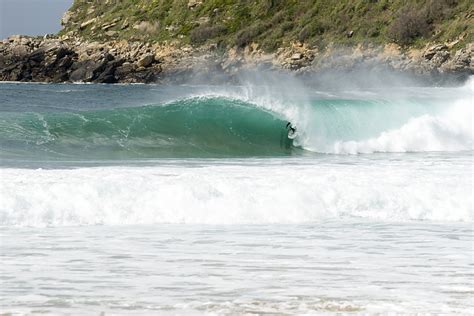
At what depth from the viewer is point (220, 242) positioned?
7719 millimetres

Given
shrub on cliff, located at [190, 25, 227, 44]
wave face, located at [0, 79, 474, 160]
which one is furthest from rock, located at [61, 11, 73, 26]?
wave face, located at [0, 79, 474, 160]

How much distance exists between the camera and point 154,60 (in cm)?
6619

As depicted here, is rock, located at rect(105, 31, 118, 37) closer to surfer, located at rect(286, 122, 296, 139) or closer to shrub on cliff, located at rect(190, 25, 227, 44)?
shrub on cliff, located at rect(190, 25, 227, 44)

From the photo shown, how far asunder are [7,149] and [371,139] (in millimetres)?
7471

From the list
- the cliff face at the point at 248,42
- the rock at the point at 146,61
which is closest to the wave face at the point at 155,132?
the cliff face at the point at 248,42

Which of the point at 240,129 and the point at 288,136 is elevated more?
the point at 240,129

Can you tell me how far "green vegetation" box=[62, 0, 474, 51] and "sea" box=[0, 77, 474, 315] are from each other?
39.5 m

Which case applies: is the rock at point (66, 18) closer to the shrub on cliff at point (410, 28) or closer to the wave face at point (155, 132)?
the shrub on cliff at point (410, 28)

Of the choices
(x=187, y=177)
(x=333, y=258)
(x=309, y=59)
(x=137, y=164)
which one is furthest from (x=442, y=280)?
(x=309, y=59)

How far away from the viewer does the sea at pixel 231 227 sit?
5.77 m

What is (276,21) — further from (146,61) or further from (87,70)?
(87,70)

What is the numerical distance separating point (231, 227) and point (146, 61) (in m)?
57.8

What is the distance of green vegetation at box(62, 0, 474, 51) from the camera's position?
188ft

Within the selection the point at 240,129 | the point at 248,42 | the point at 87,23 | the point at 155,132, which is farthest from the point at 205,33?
the point at 155,132
